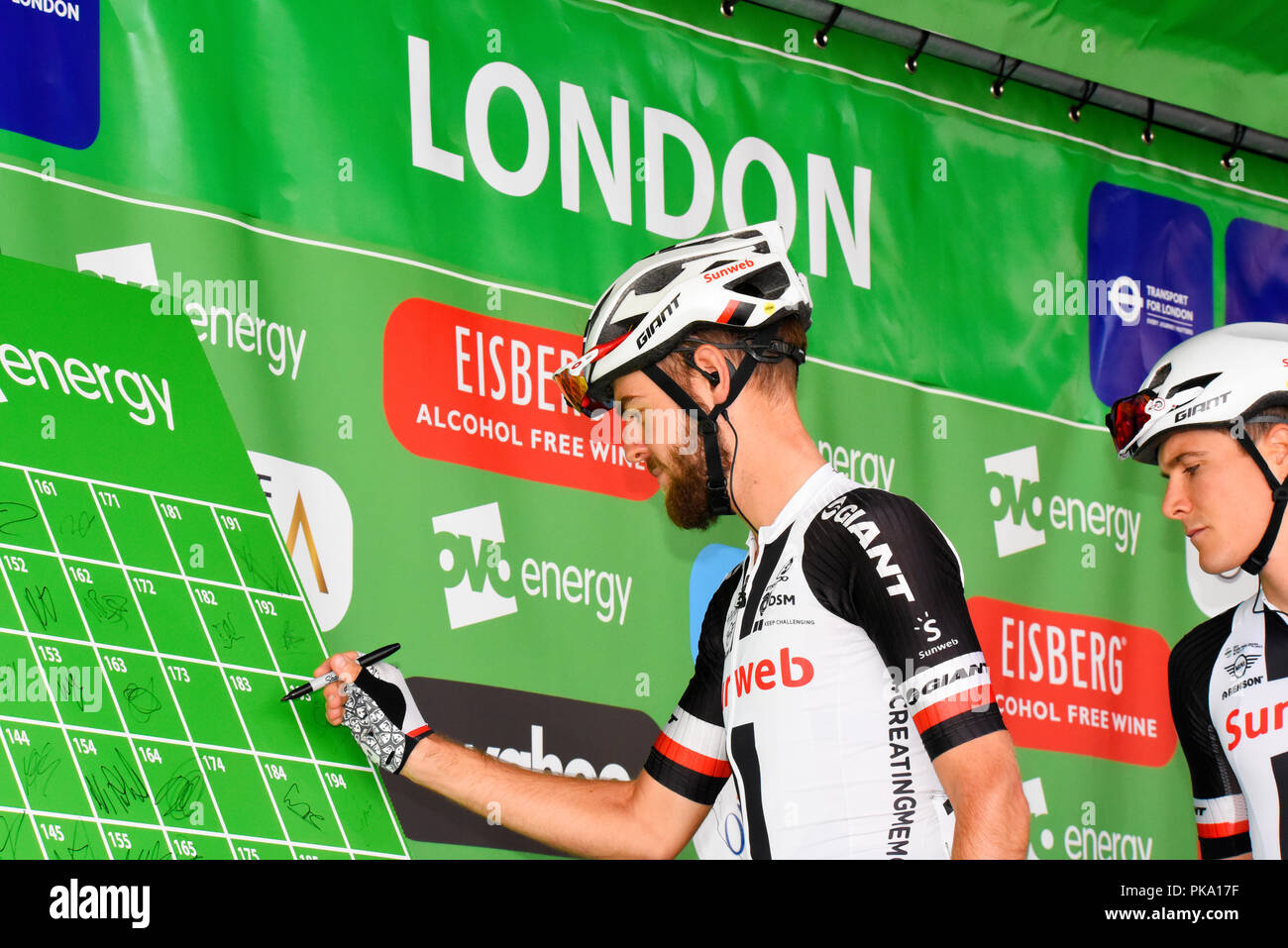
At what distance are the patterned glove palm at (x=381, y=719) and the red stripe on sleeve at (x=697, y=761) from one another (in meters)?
0.46

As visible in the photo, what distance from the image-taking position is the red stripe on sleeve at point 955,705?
2.40 metres

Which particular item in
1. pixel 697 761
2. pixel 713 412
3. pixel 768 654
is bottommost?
pixel 697 761

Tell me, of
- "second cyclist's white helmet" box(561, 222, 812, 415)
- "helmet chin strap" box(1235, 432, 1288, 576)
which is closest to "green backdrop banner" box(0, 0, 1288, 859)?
"second cyclist's white helmet" box(561, 222, 812, 415)

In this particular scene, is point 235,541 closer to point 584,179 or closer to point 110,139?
point 110,139

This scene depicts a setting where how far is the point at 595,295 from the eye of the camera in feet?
11.8

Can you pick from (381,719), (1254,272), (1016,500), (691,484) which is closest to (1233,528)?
(1016,500)

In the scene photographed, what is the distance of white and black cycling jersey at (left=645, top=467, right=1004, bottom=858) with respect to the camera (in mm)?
2430

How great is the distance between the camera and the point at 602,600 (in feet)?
11.3

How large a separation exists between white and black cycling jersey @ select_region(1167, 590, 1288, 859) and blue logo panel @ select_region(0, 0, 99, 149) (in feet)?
7.97

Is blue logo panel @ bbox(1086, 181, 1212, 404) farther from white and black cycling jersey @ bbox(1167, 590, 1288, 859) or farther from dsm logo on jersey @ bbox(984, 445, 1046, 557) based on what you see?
white and black cycling jersey @ bbox(1167, 590, 1288, 859)

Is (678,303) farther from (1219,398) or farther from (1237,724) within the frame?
(1237,724)

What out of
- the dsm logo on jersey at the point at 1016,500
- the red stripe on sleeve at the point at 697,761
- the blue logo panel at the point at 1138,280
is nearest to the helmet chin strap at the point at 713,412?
the red stripe on sleeve at the point at 697,761

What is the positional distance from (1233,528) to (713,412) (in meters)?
1.12
